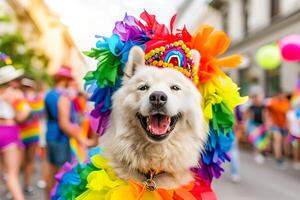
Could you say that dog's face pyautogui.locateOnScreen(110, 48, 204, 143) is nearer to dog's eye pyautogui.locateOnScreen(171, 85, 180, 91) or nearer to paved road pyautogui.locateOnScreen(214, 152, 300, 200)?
dog's eye pyautogui.locateOnScreen(171, 85, 180, 91)

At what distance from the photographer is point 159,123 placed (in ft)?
8.86

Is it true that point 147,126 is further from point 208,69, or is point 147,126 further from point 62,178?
point 62,178

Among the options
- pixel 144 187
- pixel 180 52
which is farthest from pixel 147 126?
pixel 180 52

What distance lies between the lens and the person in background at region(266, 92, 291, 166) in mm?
11019

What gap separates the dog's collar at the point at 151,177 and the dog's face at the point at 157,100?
0.60 feet

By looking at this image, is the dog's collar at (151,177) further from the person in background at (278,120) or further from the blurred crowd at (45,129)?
the person in background at (278,120)

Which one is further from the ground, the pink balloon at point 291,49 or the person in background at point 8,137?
the pink balloon at point 291,49

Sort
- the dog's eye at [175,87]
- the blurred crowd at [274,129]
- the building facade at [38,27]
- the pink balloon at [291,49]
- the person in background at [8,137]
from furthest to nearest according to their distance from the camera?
the building facade at [38,27], the blurred crowd at [274,129], the pink balloon at [291,49], the person in background at [8,137], the dog's eye at [175,87]

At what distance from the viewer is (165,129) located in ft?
8.77

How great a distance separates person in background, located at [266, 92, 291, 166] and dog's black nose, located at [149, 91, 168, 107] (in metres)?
8.69

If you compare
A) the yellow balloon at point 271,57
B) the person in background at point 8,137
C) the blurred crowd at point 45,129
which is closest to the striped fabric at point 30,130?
the blurred crowd at point 45,129

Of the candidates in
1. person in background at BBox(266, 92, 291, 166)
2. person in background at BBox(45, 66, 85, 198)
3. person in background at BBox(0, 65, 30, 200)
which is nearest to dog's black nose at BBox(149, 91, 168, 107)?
person in background at BBox(45, 66, 85, 198)

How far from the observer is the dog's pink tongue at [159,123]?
267 centimetres

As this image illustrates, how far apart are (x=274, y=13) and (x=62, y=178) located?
59.2 feet
